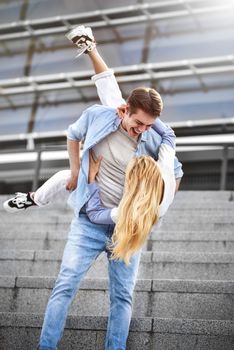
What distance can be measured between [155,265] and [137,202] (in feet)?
6.77

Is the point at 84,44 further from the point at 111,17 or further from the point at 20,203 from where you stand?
the point at 111,17

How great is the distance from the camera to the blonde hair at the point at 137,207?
14.7ft

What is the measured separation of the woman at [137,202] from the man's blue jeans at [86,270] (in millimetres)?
92

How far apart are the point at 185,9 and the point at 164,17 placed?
1.61 feet

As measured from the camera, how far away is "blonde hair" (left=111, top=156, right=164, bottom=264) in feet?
14.7

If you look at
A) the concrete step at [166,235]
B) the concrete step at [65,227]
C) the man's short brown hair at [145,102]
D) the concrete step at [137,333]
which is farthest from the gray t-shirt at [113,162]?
the concrete step at [65,227]

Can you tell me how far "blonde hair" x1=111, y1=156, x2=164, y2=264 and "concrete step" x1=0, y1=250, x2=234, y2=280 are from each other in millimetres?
1816

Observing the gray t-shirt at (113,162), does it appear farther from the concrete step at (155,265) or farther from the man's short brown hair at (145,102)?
the concrete step at (155,265)

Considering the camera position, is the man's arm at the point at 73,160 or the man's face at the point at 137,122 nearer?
the man's face at the point at 137,122

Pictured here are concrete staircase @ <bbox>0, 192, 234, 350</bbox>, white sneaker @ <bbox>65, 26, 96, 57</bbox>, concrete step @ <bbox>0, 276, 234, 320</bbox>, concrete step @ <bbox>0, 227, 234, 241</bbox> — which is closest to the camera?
Answer: white sneaker @ <bbox>65, 26, 96, 57</bbox>

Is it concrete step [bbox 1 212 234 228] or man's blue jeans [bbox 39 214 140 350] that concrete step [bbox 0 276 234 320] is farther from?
concrete step [bbox 1 212 234 228]

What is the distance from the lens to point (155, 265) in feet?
21.4

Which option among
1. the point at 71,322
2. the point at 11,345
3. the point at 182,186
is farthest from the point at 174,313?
the point at 182,186

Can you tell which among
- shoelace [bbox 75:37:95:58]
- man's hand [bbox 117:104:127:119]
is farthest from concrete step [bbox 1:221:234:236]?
shoelace [bbox 75:37:95:58]
